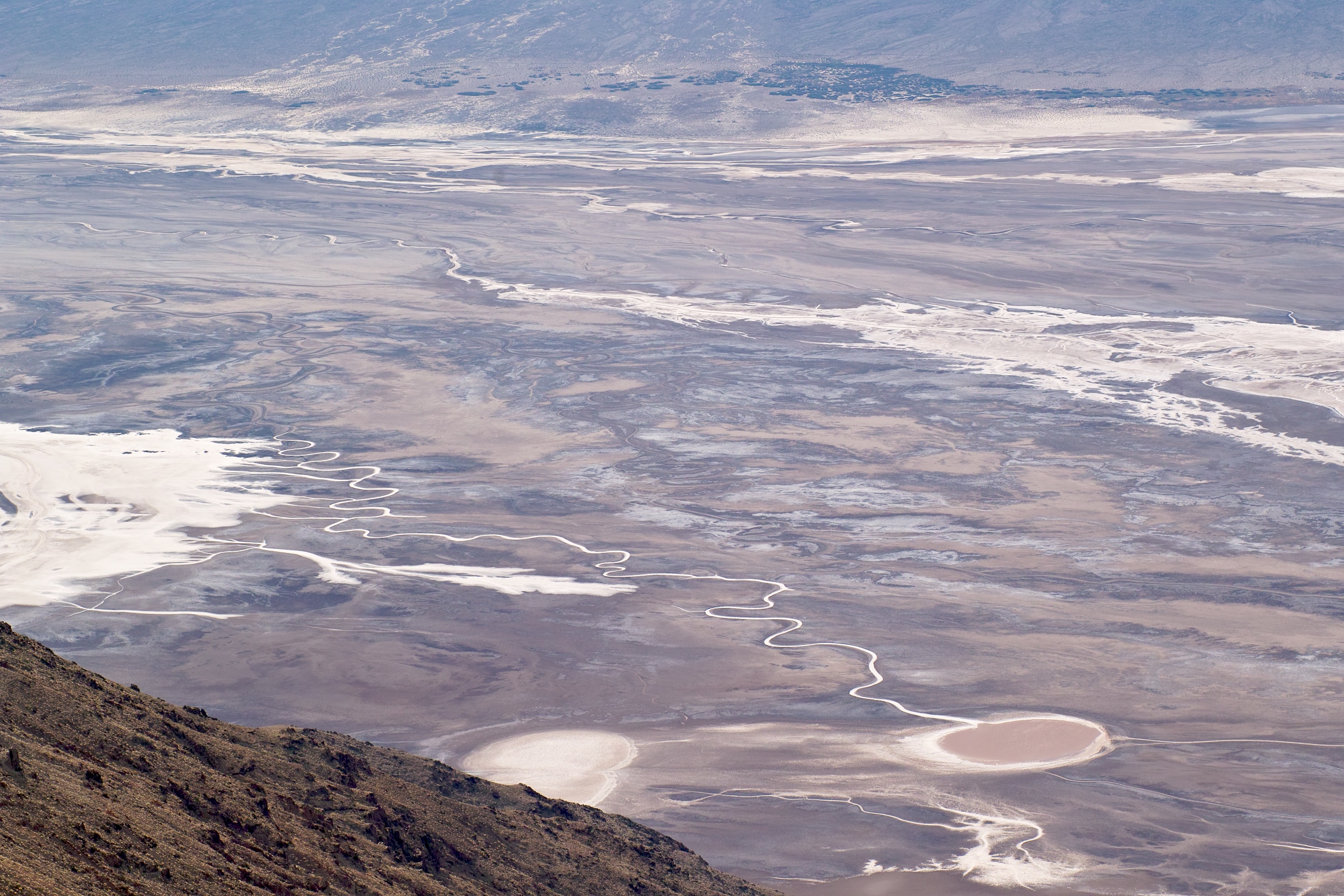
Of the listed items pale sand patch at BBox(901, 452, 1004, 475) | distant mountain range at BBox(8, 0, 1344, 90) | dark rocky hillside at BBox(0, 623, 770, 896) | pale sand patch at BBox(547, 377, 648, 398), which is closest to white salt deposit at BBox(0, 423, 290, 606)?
pale sand patch at BBox(547, 377, 648, 398)

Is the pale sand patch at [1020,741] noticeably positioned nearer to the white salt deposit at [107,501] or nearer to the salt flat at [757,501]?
the salt flat at [757,501]

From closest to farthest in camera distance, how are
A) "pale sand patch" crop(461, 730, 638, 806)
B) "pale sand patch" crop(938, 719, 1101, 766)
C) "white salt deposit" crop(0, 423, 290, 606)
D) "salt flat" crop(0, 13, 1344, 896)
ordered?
"pale sand patch" crop(461, 730, 638, 806) → "salt flat" crop(0, 13, 1344, 896) → "pale sand patch" crop(938, 719, 1101, 766) → "white salt deposit" crop(0, 423, 290, 606)

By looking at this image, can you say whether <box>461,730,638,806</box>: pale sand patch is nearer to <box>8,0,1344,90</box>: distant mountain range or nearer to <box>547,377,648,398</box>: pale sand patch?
<box>547,377,648,398</box>: pale sand patch

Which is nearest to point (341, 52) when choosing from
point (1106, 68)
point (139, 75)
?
point (139, 75)

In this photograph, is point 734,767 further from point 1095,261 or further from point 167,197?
point 167,197

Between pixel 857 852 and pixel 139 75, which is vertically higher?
pixel 139 75

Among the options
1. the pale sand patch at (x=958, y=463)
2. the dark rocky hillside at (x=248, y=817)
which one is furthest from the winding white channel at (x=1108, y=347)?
the dark rocky hillside at (x=248, y=817)
